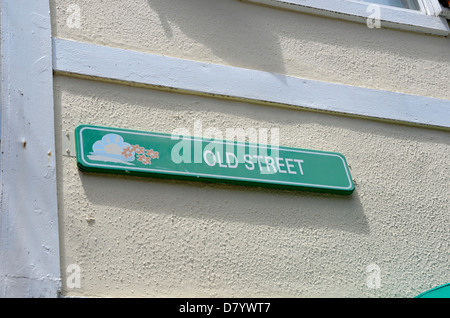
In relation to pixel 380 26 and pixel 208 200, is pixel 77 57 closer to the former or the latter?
pixel 208 200

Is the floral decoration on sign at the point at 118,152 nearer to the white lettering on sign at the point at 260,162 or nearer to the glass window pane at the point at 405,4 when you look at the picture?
the white lettering on sign at the point at 260,162

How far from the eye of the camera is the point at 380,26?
423cm

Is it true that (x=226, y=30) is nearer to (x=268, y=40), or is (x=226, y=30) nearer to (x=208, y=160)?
(x=268, y=40)

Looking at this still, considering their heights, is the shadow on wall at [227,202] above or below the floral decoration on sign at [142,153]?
below

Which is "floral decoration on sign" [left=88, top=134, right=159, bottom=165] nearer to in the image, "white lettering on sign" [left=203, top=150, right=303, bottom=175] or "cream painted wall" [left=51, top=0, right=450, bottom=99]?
"white lettering on sign" [left=203, top=150, right=303, bottom=175]

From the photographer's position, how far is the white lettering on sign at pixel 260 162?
331cm

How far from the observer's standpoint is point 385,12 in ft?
13.9

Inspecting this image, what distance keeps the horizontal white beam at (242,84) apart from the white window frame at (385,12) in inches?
21.5

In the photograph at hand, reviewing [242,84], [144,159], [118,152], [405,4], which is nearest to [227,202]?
[144,159]

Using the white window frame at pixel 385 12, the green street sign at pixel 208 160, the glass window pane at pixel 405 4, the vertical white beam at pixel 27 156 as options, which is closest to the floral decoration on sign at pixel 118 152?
the green street sign at pixel 208 160

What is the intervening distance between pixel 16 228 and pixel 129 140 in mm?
690

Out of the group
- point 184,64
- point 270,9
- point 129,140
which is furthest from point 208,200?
point 270,9

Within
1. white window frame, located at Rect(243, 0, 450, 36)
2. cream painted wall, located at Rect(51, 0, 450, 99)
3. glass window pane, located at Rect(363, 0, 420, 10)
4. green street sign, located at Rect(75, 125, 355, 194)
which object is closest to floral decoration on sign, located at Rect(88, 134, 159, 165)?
green street sign, located at Rect(75, 125, 355, 194)
